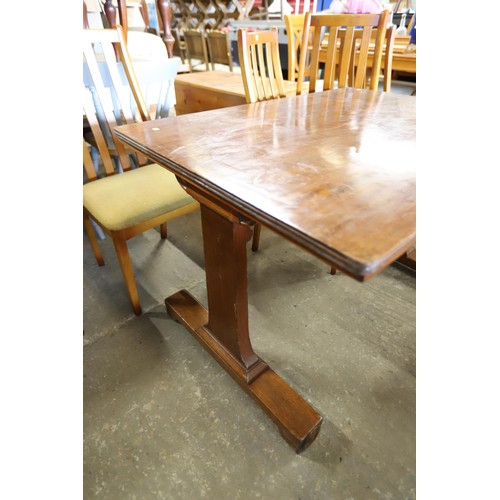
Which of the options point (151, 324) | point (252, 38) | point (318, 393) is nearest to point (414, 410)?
point (318, 393)

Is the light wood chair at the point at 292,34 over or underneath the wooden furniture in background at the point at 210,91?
over

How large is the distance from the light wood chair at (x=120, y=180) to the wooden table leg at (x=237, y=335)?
14.8 inches

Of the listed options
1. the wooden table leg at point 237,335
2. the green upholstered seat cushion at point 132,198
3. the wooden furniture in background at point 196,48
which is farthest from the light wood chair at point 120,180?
the wooden furniture in background at point 196,48

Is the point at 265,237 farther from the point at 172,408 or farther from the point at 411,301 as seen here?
the point at 172,408

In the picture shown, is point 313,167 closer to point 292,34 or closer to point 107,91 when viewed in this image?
point 107,91

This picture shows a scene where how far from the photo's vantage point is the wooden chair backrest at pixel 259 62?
154 cm

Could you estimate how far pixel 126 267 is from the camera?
1354 mm

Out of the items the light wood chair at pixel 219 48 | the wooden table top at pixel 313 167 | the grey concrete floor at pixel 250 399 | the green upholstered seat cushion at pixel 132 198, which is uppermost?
the light wood chair at pixel 219 48

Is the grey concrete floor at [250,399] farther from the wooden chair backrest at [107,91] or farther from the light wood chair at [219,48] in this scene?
the light wood chair at [219,48]

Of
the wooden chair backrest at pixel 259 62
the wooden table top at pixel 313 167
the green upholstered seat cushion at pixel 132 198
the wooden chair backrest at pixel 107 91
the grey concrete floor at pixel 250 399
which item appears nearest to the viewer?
the wooden table top at pixel 313 167

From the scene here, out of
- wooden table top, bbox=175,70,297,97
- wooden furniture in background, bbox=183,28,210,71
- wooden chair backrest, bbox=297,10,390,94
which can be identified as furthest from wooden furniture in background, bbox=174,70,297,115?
wooden furniture in background, bbox=183,28,210,71

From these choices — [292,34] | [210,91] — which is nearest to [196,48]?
[210,91]

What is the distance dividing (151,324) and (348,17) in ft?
5.60

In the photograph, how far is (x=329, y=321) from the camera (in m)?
1.45
